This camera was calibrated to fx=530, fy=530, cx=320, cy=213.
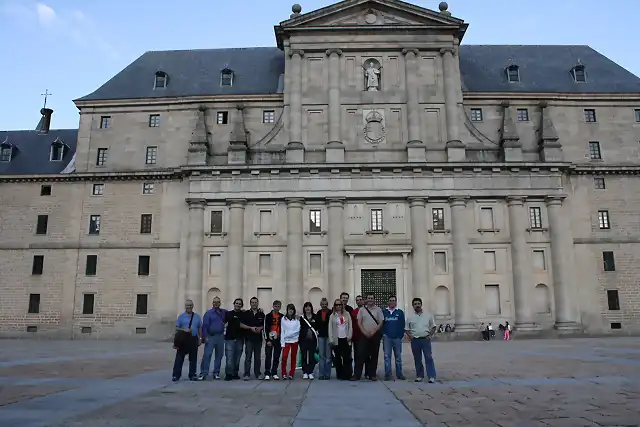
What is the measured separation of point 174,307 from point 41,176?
15.0m

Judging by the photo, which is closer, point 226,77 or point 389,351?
point 389,351

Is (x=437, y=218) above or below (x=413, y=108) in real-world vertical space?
below

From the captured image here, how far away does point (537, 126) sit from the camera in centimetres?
4147

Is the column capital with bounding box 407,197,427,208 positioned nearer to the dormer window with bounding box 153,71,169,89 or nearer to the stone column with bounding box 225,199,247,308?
the stone column with bounding box 225,199,247,308

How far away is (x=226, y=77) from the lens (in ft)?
146

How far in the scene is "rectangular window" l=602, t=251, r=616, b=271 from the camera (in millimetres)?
38406

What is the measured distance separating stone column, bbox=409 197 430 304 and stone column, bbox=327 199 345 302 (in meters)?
4.87

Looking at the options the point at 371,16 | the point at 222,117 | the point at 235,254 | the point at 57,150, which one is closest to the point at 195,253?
the point at 235,254

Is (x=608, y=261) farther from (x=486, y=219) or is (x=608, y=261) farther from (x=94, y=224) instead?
(x=94, y=224)

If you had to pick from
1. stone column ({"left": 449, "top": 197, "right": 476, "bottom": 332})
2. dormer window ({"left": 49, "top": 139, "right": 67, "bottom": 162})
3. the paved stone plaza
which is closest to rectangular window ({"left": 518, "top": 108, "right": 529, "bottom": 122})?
stone column ({"left": 449, "top": 197, "right": 476, "bottom": 332})

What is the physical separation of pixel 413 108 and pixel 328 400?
106 feet

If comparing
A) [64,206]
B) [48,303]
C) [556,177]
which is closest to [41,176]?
[64,206]

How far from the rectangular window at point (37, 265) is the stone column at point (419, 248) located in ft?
90.0

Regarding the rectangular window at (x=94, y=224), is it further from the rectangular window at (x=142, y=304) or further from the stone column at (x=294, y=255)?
the stone column at (x=294, y=255)
